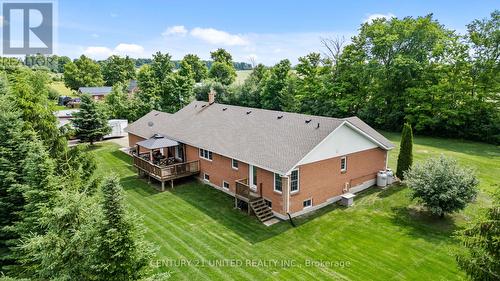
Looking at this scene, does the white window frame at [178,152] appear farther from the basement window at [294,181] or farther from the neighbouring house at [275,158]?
the basement window at [294,181]

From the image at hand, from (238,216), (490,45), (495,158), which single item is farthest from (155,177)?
(490,45)

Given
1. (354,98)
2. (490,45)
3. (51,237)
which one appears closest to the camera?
(51,237)

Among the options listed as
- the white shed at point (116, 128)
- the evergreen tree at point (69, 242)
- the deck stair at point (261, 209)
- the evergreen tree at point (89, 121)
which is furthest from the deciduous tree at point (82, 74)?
the evergreen tree at point (69, 242)

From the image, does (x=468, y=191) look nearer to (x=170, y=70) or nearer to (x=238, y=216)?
(x=238, y=216)

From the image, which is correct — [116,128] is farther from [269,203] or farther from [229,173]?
[269,203]

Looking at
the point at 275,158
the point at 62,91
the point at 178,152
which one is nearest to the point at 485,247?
the point at 275,158

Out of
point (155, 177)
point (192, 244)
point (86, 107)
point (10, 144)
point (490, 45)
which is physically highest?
point (490, 45)
